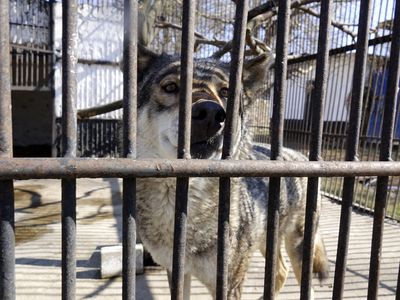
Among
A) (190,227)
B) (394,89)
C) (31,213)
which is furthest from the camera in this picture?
(31,213)

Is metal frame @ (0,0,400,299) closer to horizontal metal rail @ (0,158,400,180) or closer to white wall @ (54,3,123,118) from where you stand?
horizontal metal rail @ (0,158,400,180)

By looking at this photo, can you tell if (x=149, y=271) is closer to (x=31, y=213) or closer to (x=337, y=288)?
(x=337, y=288)

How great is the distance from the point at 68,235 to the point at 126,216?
0.19 meters

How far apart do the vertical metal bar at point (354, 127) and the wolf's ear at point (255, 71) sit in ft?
3.97

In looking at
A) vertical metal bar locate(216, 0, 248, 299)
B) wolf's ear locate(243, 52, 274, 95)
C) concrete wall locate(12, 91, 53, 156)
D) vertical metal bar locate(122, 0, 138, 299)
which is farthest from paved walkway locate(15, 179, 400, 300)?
concrete wall locate(12, 91, 53, 156)

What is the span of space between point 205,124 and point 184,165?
68 cm

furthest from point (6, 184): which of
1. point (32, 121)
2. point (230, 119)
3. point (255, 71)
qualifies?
point (32, 121)

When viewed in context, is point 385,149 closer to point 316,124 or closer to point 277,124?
point 316,124

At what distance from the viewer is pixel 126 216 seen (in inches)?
46.3

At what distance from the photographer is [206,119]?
1.79 m

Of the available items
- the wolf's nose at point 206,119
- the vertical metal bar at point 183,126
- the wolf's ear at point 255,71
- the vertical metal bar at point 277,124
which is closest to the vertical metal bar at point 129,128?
the vertical metal bar at point 183,126

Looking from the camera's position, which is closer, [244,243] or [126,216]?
[126,216]

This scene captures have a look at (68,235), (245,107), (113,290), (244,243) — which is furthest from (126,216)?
(113,290)

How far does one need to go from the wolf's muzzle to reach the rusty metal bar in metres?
0.93
